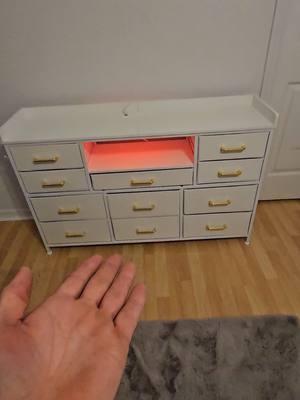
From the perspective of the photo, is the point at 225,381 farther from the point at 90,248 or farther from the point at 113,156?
the point at 113,156

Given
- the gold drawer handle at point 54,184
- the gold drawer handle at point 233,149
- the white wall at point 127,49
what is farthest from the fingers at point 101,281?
the white wall at point 127,49

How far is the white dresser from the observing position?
3.70ft

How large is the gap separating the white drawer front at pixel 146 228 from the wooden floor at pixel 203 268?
0.38ft

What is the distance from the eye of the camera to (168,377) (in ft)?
3.17

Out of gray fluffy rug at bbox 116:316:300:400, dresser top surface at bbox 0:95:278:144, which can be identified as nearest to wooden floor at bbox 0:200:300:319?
gray fluffy rug at bbox 116:316:300:400

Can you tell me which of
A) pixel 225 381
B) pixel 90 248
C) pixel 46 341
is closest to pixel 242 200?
pixel 225 381

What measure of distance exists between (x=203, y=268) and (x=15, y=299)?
42.3 inches

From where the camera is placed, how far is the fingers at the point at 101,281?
66cm

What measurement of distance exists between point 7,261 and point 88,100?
3.71 ft

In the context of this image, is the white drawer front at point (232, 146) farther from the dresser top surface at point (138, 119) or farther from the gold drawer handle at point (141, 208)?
the gold drawer handle at point (141, 208)

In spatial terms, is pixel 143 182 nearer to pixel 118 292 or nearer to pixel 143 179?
pixel 143 179

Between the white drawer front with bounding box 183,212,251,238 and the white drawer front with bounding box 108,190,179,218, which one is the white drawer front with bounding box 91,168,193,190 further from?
the white drawer front with bounding box 183,212,251,238

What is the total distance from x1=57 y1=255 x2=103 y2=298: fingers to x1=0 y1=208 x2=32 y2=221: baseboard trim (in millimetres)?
1288

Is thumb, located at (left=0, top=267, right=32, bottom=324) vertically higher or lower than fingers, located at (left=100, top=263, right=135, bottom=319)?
higher
